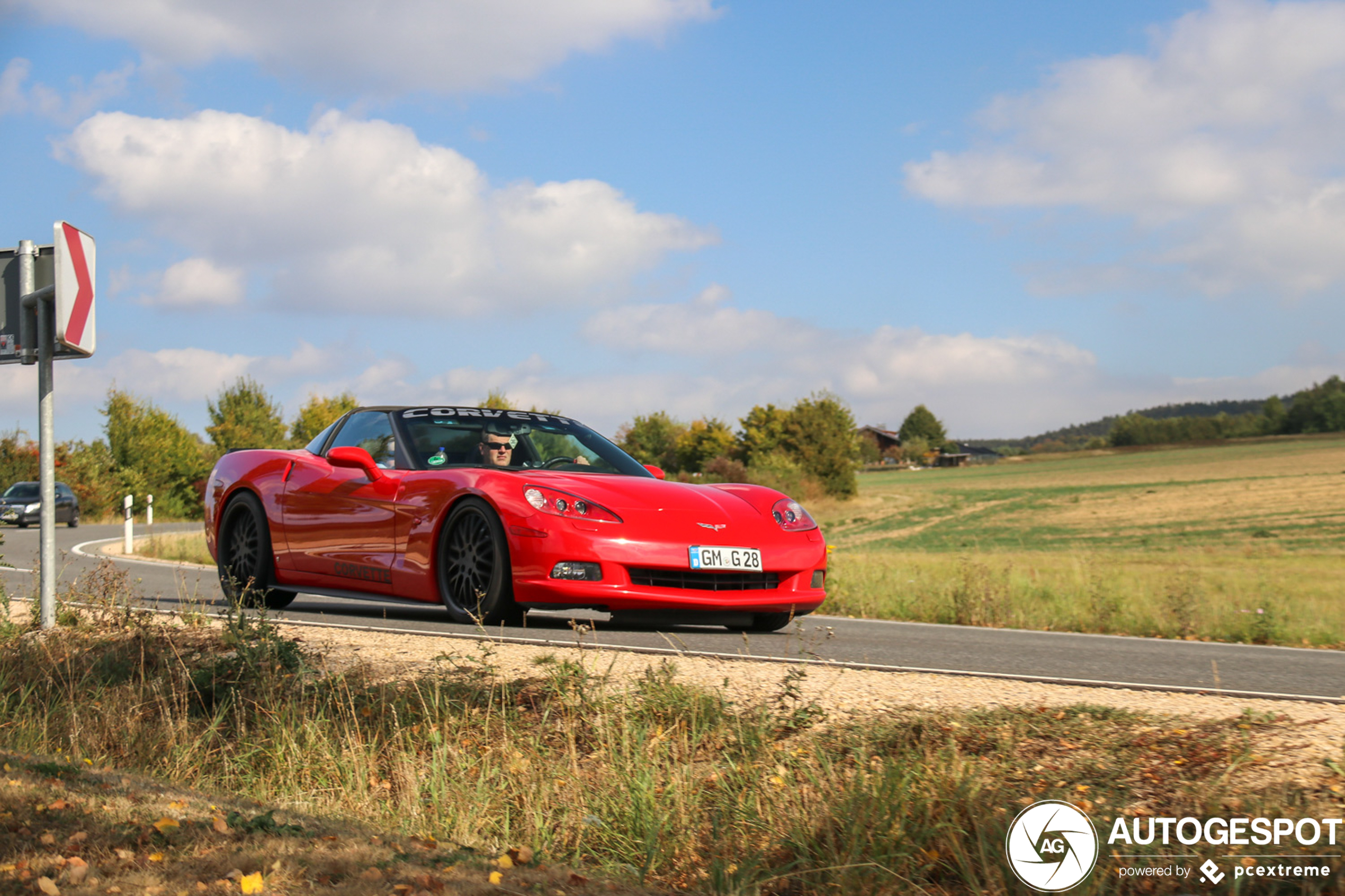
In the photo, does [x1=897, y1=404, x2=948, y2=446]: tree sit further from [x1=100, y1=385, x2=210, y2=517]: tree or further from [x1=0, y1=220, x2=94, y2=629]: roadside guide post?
[x1=0, y1=220, x2=94, y2=629]: roadside guide post

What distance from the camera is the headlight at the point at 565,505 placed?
20.8 feet

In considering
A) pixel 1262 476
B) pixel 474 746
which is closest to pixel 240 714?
pixel 474 746

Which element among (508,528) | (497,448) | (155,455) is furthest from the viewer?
(155,455)

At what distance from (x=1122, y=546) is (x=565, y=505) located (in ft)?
116

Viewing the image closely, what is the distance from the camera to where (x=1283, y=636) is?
940cm

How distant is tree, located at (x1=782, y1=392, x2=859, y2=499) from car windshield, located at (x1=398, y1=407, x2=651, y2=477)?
2245 inches

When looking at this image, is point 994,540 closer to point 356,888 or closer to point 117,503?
point 117,503

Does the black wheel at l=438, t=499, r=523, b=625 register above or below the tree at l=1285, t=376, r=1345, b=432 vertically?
below

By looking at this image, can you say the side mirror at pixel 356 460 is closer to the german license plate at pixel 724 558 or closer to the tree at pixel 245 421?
the german license plate at pixel 724 558

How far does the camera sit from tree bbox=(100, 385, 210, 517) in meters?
49.8

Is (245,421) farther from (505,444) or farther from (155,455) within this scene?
(505,444)

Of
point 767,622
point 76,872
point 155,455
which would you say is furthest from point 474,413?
point 155,455

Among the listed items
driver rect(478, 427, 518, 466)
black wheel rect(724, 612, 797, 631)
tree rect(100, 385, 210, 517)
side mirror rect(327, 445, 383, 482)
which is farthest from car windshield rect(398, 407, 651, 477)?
tree rect(100, 385, 210, 517)

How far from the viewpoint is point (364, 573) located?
7367 millimetres
